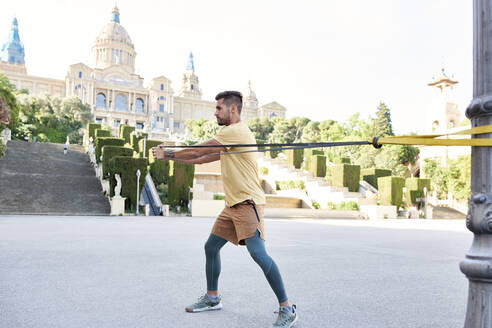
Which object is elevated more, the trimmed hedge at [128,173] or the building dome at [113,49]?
the building dome at [113,49]

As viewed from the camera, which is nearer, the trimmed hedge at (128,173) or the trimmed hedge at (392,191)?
the trimmed hedge at (128,173)

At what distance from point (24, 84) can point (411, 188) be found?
80.4m

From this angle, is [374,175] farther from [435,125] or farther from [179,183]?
[179,183]

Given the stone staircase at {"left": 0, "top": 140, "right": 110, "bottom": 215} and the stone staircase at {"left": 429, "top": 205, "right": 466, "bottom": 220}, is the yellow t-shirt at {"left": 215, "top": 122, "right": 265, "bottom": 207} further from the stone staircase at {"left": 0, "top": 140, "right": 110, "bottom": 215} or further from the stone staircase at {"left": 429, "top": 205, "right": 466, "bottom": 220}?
the stone staircase at {"left": 429, "top": 205, "right": 466, "bottom": 220}

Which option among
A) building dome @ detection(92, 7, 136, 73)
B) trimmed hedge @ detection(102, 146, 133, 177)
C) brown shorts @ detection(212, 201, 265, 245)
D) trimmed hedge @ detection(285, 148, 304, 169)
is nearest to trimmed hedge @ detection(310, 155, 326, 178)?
trimmed hedge @ detection(285, 148, 304, 169)

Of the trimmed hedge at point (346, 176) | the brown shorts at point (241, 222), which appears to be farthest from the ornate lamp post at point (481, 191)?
the trimmed hedge at point (346, 176)

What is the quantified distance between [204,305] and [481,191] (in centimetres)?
225

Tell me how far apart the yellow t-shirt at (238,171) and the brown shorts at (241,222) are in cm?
5

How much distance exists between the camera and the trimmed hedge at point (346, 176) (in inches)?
1257

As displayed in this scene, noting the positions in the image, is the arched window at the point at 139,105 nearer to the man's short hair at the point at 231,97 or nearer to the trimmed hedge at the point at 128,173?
the trimmed hedge at the point at 128,173

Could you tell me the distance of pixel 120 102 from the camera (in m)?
92.1

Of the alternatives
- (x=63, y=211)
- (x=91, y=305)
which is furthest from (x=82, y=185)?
(x=91, y=305)

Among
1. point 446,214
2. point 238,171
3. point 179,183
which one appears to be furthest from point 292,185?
point 238,171

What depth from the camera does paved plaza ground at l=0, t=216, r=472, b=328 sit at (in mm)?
3363
